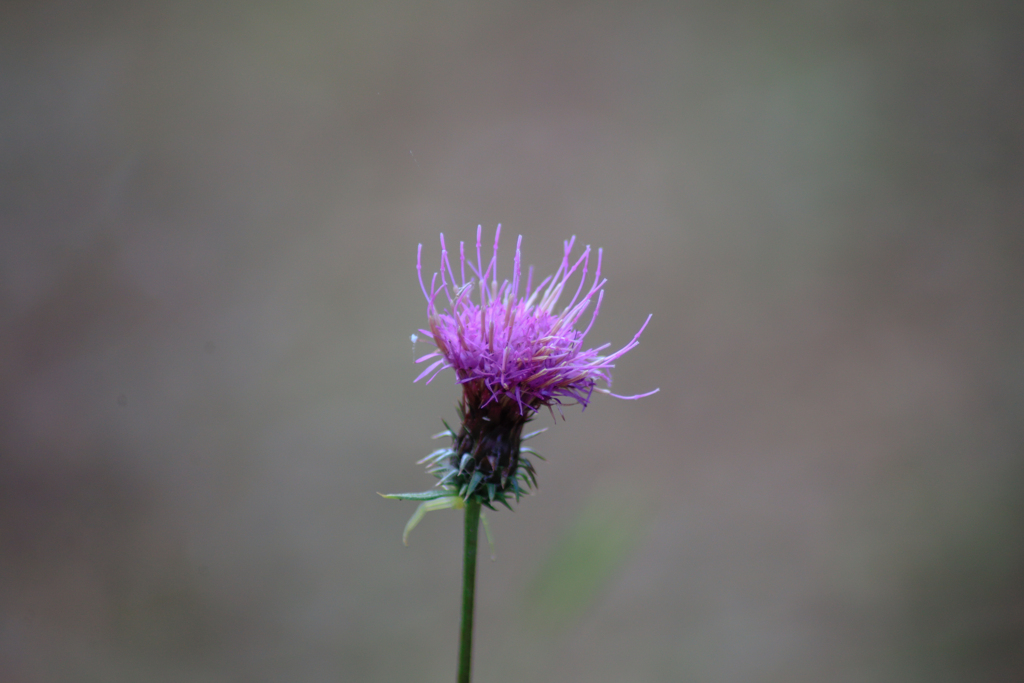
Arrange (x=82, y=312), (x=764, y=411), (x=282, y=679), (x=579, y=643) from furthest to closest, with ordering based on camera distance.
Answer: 1. (x=764, y=411)
2. (x=82, y=312)
3. (x=579, y=643)
4. (x=282, y=679)

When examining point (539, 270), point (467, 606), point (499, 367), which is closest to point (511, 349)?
point (499, 367)

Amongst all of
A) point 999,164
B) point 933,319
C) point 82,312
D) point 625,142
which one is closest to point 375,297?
point 82,312

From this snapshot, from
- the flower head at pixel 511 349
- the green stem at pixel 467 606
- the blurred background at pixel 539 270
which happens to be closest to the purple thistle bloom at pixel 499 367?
the flower head at pixel 511 349

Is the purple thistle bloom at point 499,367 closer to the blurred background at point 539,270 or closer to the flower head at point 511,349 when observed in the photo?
the flower head at point 511,349

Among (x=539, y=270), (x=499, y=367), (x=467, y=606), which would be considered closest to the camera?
(x=467, y=606)

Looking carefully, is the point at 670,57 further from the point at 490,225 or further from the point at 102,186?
the point at 102,186

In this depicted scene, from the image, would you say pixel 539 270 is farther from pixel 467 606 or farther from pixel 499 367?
pixel 467 606

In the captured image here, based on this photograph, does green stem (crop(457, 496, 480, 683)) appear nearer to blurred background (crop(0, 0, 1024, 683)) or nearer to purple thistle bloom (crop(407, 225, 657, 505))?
purple thistle bloom (crop(407, 225, 657, 505))
